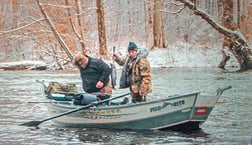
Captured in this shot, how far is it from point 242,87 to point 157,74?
8.42m

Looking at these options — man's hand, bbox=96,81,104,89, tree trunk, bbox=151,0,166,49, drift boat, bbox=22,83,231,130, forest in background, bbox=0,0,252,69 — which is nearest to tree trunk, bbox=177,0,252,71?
forest in background, bbox=0,0,252,69

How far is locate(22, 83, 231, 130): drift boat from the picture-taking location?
11.8 meters

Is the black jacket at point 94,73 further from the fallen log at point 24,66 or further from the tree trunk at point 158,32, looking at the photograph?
the tree trunk at point 158,32

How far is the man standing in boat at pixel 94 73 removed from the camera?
13.2 metres

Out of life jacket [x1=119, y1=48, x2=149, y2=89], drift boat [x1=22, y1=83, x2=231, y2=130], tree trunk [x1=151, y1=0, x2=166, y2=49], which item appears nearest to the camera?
drift boat [x1=22, y1=83, x2=231, y2=130]

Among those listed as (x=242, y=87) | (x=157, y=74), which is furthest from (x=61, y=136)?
(x=157, y=74)

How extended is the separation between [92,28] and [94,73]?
30.0 meters

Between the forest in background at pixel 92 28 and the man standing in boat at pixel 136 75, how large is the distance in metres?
16.0

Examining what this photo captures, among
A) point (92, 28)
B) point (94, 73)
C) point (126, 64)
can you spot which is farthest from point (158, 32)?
point (126, 64)

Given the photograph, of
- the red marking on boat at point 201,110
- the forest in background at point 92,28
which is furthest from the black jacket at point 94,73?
the forest in background at point 92,28

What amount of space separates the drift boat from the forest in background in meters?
16.1

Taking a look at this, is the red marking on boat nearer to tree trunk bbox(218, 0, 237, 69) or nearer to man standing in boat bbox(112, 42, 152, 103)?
man standing in boat bbox(112, 42, 152, 103)

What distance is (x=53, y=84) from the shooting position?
14.5 meters

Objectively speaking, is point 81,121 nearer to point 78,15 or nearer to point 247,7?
point 78,15
